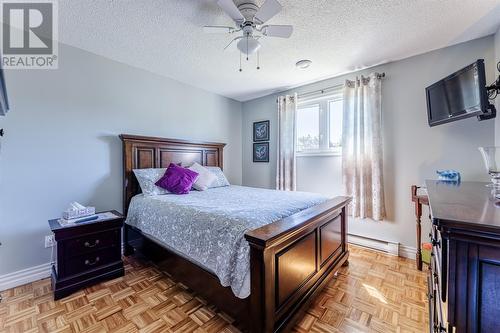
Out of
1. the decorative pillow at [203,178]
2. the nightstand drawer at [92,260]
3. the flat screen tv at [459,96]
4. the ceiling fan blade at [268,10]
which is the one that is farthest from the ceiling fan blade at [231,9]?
the nightstand drawer at [92,260]

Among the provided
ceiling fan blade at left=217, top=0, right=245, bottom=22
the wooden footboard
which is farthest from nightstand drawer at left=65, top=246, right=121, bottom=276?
ceiling fan blade at left=217, top=0, right=245, bottom=22

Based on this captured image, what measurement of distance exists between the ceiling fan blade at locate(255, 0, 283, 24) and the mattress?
1539mm

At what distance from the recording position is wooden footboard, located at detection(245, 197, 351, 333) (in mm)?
1304

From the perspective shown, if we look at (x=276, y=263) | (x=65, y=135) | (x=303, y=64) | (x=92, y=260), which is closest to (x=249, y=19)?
(x=303, y=64)

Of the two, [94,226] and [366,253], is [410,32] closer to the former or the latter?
[366,253]

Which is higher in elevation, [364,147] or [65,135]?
[65,135]

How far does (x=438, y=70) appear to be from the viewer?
8.24ft

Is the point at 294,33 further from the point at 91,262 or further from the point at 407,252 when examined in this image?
the point at 91,262

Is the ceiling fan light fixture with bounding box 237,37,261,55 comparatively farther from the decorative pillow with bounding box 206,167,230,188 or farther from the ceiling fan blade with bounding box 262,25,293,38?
the decorative pillow with bounding box 206,167,230,188

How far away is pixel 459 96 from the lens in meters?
1.97

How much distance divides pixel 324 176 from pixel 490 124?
6.10 ft

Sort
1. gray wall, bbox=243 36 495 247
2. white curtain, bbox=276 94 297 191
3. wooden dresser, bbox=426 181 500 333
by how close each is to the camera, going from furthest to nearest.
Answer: white curtain, bbox=276 94 297 191 → gray wall, bbox=243 36 495 247 → wooden dresser, bbox=426 181 500 333

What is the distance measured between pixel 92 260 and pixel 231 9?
2.62 m

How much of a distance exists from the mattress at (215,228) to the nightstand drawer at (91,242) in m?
0.27
